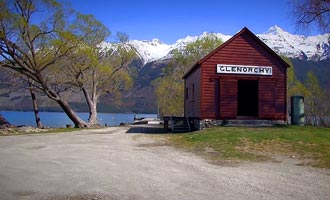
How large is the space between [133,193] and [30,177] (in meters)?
3.35

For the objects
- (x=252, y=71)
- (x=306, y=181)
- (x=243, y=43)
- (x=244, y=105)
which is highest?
(x=243, y=43)

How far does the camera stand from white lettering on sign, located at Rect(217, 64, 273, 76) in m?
24.6

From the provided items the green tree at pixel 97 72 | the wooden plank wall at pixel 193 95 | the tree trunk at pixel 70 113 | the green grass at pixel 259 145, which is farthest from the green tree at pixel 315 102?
the green grass at pixel 259 145

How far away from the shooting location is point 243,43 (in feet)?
82.5

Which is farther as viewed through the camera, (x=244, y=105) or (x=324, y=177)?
(x=244, y=105)

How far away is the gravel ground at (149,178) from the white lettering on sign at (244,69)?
37.6 ft

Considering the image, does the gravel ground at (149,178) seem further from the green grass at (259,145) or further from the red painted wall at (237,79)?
the red painted wall at (237,79)

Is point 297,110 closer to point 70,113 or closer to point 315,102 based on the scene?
point 70,113

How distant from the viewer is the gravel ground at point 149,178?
26.9 feet

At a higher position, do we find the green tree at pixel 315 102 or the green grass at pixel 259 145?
the green tree at pixel 315 102

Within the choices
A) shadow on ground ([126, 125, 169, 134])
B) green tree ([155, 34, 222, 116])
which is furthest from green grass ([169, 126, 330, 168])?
green tree ([155, 34, 222, 116])

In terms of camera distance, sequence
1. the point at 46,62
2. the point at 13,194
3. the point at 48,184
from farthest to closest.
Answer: the point at 46,62 → the point at 48,184 → the point at 13,194

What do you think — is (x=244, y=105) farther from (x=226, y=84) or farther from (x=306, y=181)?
(x=306, y=181)

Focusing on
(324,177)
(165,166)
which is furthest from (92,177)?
(324,177)
